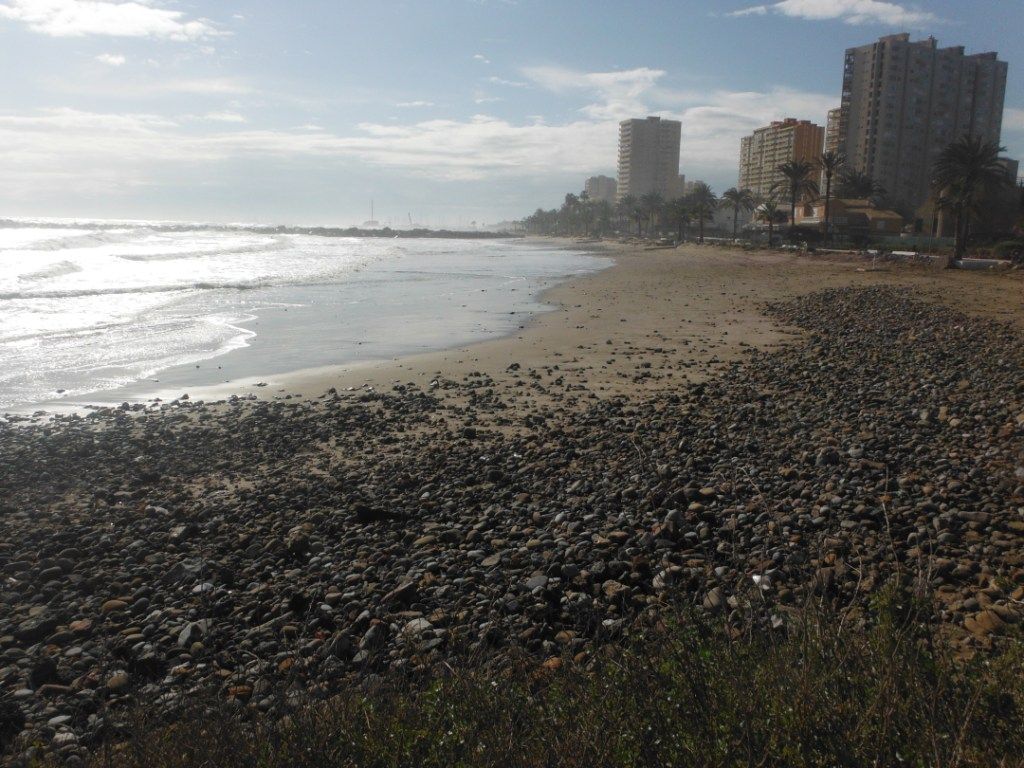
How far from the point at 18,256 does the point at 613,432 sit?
178 ft

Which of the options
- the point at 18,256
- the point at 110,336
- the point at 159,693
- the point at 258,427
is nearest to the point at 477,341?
the point at 258,427

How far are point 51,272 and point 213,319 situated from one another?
21.4 m

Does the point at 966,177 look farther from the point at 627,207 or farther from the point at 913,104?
the point at 627,207

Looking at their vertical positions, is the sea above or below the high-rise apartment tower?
below

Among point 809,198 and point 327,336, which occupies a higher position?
point 809,198

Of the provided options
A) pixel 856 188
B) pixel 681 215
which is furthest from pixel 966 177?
pixel 681 215

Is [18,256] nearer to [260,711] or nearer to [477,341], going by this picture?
[477,341]

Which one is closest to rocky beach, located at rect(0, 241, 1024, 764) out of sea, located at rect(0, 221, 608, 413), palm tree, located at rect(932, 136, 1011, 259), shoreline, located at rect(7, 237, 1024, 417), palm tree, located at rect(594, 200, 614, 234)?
shoreline, located at rect(7, 237, 1024, 417)

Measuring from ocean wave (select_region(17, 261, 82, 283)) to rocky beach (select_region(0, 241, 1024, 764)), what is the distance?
99.0 feet

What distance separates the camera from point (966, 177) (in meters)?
43.9

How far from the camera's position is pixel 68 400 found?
13.1 metres

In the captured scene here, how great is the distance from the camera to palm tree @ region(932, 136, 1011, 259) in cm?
4362

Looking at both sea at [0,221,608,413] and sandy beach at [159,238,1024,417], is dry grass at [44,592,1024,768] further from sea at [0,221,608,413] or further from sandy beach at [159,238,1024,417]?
sea at [0,221,608,413]

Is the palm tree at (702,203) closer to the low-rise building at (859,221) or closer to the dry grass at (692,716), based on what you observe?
the low-rise building at (859,221)
